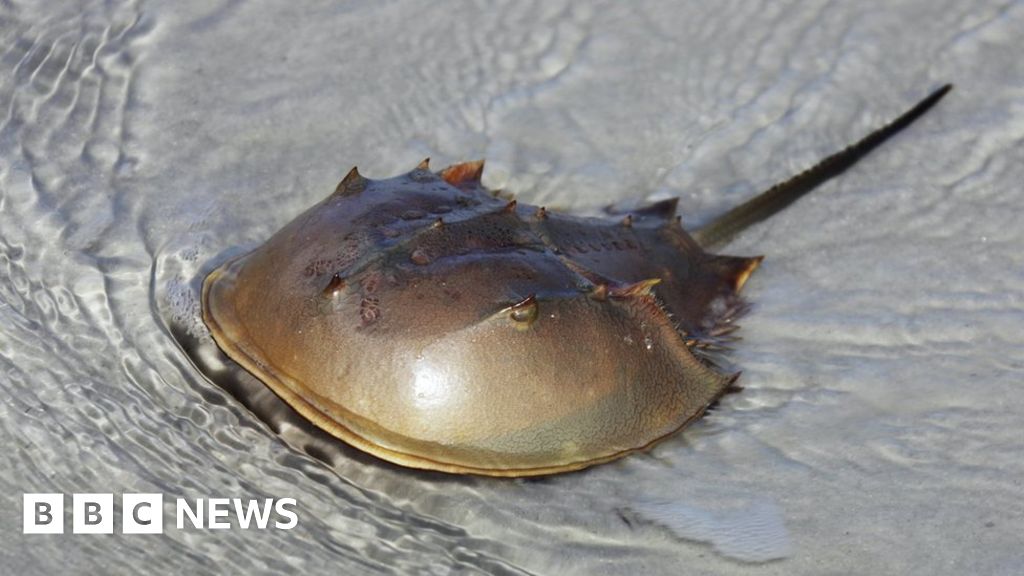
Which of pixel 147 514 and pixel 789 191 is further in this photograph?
pixel 789 191

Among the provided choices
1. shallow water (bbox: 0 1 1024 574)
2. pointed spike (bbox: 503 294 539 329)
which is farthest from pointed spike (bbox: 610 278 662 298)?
shallow water (bbox: 0 1 1024 574)

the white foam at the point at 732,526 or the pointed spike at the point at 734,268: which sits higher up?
the pointed spike at the point at 734,268

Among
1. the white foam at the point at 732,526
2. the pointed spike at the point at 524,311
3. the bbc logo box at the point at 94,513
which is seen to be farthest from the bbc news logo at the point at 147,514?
the white foam at the point at 732,526

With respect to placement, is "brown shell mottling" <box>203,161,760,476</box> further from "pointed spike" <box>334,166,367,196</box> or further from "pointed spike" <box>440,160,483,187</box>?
"pointed spike" <box>440,160,483,187</box>

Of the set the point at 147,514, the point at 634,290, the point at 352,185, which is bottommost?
the point at 147,514

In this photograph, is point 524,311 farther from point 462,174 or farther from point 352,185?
point 462,174

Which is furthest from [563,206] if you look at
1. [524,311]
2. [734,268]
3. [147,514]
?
[147,514]

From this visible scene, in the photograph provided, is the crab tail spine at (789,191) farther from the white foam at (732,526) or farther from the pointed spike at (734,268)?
the white foam at (732,526)
